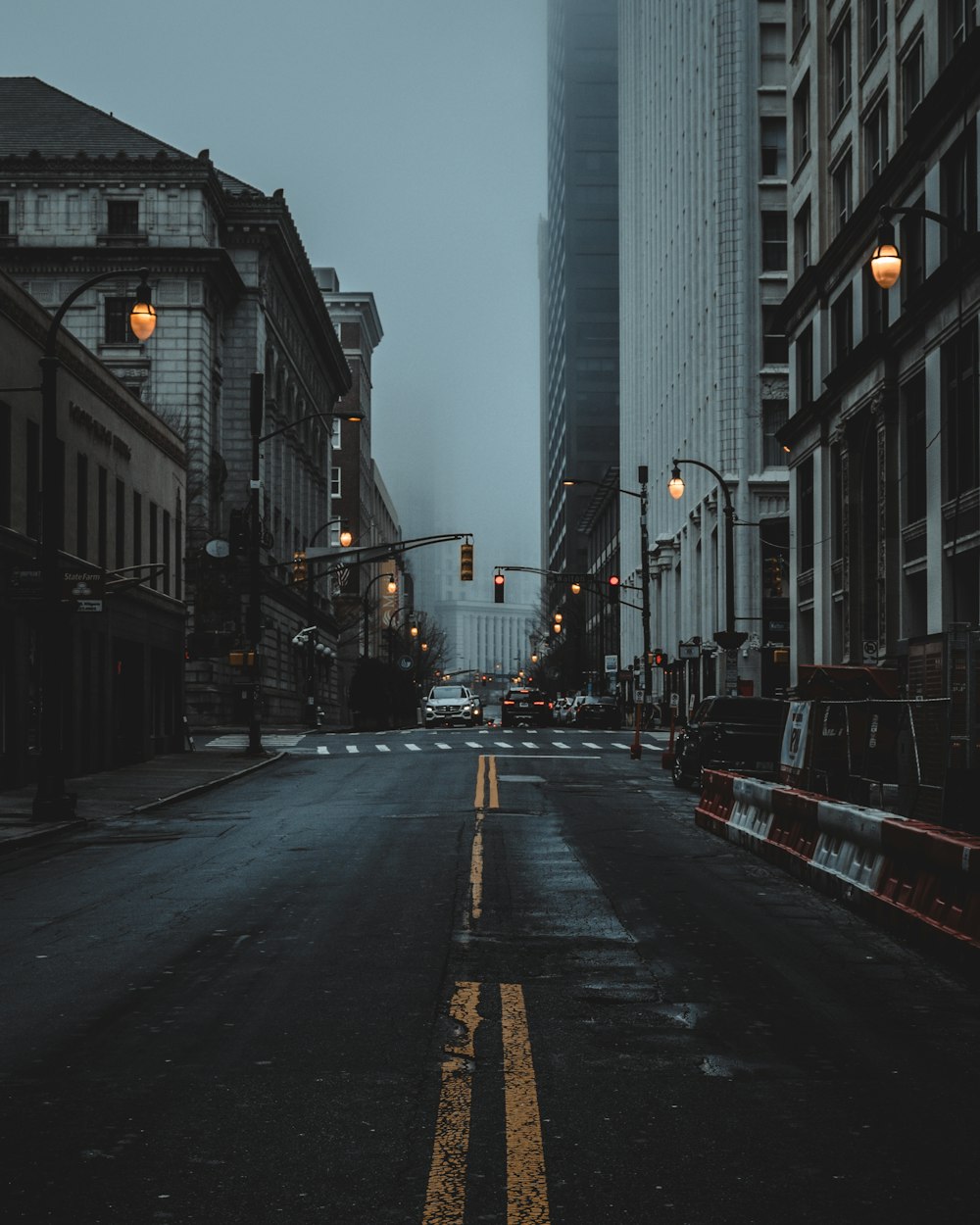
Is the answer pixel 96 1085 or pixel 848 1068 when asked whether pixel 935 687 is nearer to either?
pixel 848 1068

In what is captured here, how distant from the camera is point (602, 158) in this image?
593ft

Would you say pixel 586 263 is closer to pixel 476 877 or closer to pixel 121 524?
pixel 121 524

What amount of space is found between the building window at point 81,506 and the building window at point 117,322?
3137 cm

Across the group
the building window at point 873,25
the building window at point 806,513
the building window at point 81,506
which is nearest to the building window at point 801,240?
the building window at point 806,513

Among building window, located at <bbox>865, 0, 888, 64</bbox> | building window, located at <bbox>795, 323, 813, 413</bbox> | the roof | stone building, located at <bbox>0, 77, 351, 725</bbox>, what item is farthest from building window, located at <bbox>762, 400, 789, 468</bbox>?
the roof

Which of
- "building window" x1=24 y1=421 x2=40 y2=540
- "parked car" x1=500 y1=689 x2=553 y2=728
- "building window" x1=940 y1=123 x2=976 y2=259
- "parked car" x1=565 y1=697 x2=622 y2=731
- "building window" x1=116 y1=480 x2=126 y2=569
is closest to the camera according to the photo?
"building window" x1=24 y1=421 x2=40 y2=540

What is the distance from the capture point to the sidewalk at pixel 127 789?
20.0 meters

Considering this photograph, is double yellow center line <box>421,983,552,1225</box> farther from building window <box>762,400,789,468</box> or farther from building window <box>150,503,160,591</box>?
building window <box>762,400,789,468</box>

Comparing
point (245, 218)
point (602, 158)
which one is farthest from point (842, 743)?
point (602, 158)

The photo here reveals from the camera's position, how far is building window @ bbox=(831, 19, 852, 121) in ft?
138

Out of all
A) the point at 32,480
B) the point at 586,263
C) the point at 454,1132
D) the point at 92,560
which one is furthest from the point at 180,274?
the point at 586,263

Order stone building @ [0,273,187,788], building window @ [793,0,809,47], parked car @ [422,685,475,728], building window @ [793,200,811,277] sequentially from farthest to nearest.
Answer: parked car @ [422,685,475,728], building window @ [793,200,811,277], building window @ [793,0,809,47], stone building @ [0,273,187,788]

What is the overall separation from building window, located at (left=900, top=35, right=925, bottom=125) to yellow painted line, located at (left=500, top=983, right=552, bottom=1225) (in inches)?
1274

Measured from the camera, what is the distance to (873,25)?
39.6 meters
